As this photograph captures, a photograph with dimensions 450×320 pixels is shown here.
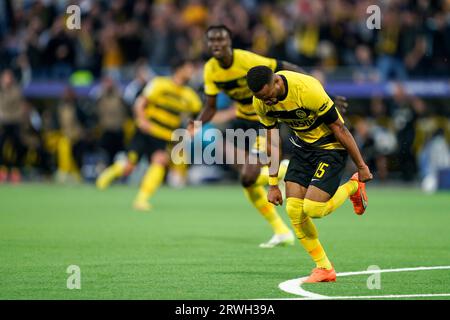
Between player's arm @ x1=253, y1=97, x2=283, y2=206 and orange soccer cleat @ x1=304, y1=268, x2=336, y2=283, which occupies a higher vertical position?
player's arm @ x1=253, y1=97, x2=283, y2=206

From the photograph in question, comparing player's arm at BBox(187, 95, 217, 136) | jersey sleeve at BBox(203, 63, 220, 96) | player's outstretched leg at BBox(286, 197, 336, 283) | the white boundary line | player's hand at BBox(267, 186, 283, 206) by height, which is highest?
jersey sleeve at BBox(203, 63, 220, 96)

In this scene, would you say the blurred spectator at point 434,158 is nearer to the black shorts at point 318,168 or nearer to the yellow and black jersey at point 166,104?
the yellow and black jersey at point 166,104

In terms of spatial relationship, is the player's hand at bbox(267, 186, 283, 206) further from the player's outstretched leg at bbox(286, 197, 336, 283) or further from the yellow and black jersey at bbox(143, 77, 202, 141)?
the yellow and black jersey at bbox(143, 77, 202, 141)

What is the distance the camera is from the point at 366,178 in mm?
9391

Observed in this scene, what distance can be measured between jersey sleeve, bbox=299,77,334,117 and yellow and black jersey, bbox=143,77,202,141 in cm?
950

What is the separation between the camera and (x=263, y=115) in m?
9.72

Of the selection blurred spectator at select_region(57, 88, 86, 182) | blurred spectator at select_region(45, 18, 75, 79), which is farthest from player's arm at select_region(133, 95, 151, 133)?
blurred spectator at select_region(45, 18, 75, 79)

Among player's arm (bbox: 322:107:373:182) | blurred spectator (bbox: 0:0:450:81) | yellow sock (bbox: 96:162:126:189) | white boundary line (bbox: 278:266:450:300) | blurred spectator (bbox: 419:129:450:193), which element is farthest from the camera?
blurred spectator (bbox: 0:0:450:81)

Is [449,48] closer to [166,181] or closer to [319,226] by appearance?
[166,181]

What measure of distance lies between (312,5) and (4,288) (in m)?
18.2

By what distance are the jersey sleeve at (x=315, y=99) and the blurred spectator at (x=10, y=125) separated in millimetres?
17086

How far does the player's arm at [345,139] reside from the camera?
9289mm

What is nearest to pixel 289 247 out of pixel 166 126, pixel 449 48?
pixel 166 126

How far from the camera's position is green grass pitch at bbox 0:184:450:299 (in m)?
8.67
